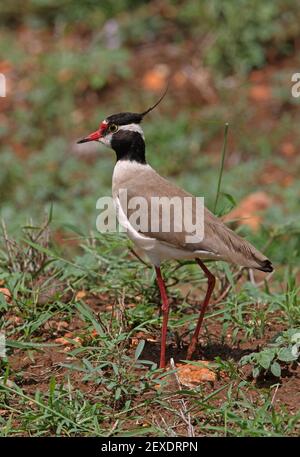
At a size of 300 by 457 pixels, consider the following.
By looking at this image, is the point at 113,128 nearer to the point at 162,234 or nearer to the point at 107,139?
the point at 107,139

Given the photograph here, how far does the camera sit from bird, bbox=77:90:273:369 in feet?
14.1

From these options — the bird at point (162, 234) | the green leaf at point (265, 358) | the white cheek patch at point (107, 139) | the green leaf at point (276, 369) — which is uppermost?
the white cheek patch at point (107, 139)

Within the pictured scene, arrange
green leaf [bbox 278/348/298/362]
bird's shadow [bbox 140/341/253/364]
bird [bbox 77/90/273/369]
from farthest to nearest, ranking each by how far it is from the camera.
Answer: bird's shadow [bbox 140/341/253/364] < bird [bbox 77/90/273/369] < green leaf [bbox 278/348/298/362]

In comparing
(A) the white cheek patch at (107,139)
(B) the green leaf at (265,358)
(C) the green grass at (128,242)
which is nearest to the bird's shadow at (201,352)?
(C) the green grass at (128,242)

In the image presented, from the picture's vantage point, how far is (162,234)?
171 inches

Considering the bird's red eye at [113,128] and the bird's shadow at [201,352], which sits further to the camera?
the bird's red eye at [113,128]

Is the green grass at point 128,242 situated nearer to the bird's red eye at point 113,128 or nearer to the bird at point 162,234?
the bird at point 162,234

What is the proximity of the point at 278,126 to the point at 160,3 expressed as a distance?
2688 mm

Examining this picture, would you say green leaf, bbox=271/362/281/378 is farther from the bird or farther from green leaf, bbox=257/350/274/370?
the bird

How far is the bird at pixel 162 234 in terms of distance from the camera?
4.30 meters

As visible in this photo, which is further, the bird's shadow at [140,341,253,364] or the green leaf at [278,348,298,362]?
the bird's shadow at [140,341,253,364]

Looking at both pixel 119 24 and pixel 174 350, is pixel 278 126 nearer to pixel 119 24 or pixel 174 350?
pixel 119 24

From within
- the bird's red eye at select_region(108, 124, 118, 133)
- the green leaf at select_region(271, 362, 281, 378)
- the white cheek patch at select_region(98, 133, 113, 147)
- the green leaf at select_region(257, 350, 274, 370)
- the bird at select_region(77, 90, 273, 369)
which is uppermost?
the bird's red eye at select_region(108, 124, 118, 133)

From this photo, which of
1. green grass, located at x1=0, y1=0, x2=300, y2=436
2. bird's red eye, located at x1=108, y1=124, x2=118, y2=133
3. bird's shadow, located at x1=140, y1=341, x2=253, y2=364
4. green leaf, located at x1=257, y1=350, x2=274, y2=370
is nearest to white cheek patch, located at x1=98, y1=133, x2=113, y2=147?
bird's red eye, located at x1=108, y1=124, x2=118, y2=133
